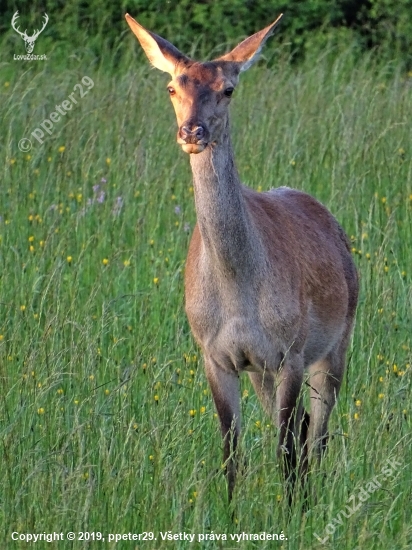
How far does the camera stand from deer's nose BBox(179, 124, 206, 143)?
14.5 ft

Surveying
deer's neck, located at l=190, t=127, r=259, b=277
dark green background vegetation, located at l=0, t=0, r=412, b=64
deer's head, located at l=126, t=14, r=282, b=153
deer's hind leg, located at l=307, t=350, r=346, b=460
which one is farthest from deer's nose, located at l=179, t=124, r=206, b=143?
dark green background vegetation, located at l=0, t=0, r=412, b=64

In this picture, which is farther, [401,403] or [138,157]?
[138,157]

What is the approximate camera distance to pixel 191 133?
174 inches

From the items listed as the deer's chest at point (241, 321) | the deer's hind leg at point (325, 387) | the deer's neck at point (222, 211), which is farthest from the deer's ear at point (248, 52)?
the deer's hind leg at point (325, 387)

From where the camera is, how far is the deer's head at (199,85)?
14.7ft

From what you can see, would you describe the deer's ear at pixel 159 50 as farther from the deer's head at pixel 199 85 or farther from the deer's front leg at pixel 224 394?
the deer's front leg at pixel 224 394

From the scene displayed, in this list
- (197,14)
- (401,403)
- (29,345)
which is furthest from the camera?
(197,14)

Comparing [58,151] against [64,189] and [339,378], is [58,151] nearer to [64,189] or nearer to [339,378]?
[64,189]

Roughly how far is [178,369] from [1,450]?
4.36 feet

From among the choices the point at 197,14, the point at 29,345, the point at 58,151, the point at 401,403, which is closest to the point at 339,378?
the point at 401,403

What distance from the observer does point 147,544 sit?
13.3ft

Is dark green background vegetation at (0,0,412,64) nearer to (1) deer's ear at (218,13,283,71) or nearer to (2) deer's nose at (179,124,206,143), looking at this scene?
(1) deer's ear at (218,13,283,71)

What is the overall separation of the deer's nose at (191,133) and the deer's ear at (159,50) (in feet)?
1.72

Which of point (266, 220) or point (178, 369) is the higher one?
point (266, 220)
